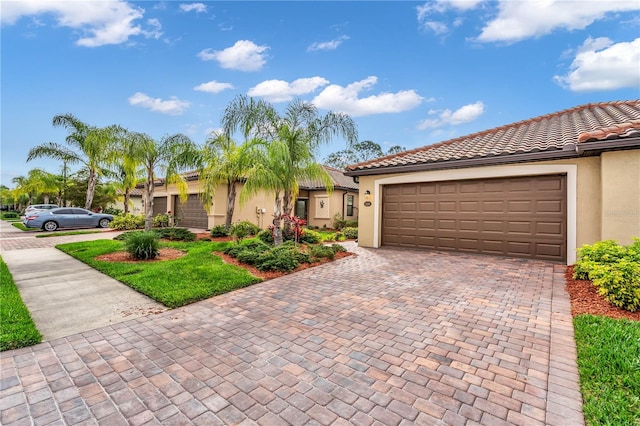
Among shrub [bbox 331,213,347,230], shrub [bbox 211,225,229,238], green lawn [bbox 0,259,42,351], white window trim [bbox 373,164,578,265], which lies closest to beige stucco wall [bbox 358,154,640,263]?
white window trim [bbox 373,164,578,265]

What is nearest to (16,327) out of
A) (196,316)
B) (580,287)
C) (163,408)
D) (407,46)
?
(196,316)

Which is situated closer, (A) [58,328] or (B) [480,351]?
(B) [480,351]

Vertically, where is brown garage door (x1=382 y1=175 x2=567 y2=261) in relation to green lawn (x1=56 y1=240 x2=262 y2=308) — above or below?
above

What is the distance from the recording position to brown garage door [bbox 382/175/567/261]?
7684mm

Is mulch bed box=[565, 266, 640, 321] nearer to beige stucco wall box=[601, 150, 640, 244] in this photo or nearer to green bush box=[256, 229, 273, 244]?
beige stucco wall box=[601, 150, 640, 244]

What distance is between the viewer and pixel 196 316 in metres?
4.30

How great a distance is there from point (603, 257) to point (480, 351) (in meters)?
4.01

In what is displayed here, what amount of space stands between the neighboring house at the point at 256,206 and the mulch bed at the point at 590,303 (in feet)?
39.9

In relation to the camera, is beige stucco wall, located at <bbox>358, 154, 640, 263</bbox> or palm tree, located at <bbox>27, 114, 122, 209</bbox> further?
palm tree, located at <bbox>27, 114, 122, 209</bbox>

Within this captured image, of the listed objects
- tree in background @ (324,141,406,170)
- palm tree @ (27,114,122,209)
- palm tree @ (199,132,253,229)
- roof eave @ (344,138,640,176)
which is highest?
tree in background @ (324,141,406,170)

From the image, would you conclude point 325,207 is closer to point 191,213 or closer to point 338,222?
point 338,222

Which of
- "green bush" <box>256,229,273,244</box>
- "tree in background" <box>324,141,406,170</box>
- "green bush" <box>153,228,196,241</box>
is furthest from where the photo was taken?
"tree in background" <box>324,141,406,170</box>

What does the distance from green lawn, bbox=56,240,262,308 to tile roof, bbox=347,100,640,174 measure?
6.14 metres

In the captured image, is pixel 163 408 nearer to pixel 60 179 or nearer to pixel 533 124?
pixel 533 124
